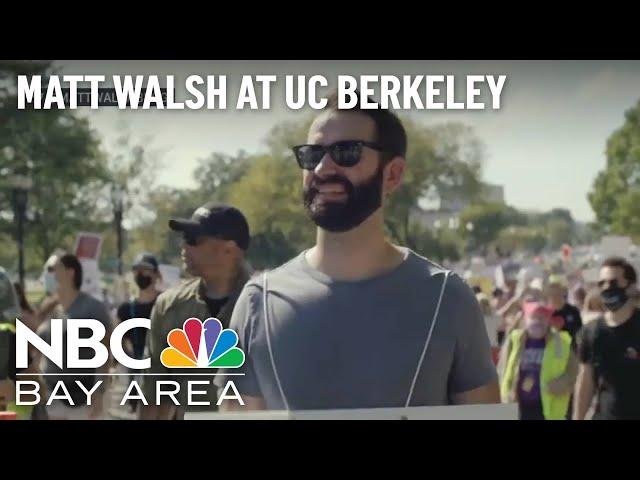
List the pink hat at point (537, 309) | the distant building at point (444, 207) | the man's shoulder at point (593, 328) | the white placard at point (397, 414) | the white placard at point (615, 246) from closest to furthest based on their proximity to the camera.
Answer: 1. the white placard at point (397, 414)
2. the distant building at point (444, 207)
3. the white placard at point (615, 246)
4. the man's shoulder at point (593, 328)
5. the pink hat at point (537, 309)

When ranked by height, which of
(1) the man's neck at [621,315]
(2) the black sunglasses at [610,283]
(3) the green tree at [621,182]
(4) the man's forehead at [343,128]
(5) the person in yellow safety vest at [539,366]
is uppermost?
(4) the man's forehead at [343,128]

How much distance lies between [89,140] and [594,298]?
8.93ft

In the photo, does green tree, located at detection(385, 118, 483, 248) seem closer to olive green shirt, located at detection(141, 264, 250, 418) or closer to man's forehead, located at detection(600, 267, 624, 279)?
man's forehead, located at detection(600, 267, 624, 279)

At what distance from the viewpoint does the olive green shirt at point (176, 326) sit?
22.0ft

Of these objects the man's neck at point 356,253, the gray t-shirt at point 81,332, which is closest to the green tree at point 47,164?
the gray t-shirt at point 81,332

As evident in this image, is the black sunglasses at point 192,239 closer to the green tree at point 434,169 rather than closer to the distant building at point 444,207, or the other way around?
the green tree at point 434,169

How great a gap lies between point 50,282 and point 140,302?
462 millimetres

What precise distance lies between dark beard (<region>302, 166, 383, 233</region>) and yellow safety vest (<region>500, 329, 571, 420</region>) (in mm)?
1107

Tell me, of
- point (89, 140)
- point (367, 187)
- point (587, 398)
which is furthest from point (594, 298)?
point (89, 140)

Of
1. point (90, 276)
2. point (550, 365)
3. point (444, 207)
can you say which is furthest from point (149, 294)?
point (550, 365)
